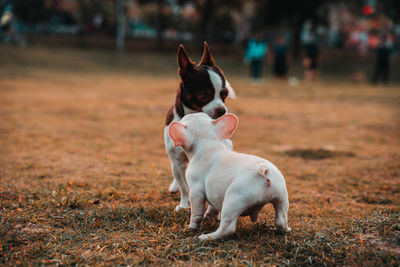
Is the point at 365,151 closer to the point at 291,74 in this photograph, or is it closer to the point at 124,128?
the point at 124,128

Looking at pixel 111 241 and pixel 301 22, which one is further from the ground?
pixel 301 22

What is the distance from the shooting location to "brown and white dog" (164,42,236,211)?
14.2 ft

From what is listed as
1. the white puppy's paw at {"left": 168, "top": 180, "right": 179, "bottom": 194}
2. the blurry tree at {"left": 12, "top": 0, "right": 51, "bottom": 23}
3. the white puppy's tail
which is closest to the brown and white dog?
the white puppy's paw at {"left": 168, "top": 180, "right": 179, "bottom": 194}

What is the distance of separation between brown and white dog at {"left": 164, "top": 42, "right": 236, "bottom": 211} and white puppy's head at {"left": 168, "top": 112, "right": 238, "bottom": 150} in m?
0.41

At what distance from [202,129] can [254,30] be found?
6574 cm

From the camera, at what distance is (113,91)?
62.3 ft

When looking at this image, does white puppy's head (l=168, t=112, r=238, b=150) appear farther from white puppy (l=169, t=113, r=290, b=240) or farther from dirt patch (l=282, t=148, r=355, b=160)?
dirt patch (l=282, t=148, r=355, b=160)

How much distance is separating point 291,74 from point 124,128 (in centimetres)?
2574

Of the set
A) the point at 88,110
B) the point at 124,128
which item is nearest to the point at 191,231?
the point at 124,128

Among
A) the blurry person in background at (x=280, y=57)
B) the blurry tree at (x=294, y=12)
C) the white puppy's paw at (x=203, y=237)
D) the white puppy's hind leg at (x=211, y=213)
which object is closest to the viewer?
the white puppy's paw at (x=203, y=237)

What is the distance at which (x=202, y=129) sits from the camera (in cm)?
385

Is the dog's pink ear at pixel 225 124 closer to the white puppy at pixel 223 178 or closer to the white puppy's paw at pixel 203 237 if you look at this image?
the white puppy at pixel 223 178

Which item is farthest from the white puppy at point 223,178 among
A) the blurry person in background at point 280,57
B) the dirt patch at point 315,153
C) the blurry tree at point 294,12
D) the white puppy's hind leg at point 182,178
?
the blurry tree at point 294,12

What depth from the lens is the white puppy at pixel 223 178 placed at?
130 inches
